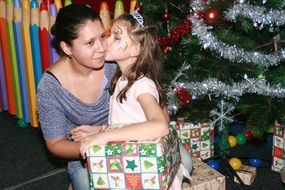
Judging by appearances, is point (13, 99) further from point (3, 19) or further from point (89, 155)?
point (89, 155)

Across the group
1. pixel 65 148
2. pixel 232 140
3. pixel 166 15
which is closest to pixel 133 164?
pixel 65 148

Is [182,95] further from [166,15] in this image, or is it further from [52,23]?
[52,23]

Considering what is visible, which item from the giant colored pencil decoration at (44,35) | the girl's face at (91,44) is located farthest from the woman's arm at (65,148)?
the giant colored pencil decoration at (44,35)

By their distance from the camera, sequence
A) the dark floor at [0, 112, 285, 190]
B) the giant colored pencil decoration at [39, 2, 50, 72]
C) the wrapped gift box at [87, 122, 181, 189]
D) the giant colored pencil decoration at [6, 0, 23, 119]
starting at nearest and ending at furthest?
the wrapped gift box at [87, 122, 181, 189]
the dark floor at [0, 112, 285, 190]
the giant colored pencil decoration at [39, 2, 50, 72]
the giant colored pencil decoration at [6, 0, 23, 119]

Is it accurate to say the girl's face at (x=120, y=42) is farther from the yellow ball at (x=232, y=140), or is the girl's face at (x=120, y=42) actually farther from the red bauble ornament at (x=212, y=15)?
the yellow ball at (x=232, y=140)

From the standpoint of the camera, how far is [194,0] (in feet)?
6.34

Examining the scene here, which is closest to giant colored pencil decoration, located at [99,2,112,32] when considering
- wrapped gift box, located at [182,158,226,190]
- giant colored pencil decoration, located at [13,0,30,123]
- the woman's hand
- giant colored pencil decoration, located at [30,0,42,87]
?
giant colored pencil decoration, located at [30,0,42,87]

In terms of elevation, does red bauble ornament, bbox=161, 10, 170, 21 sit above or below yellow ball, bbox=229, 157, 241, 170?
above

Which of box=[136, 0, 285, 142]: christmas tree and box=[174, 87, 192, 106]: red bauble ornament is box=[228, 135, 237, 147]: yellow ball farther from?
box=[174, 87, 192, 106]: red bauble ornament

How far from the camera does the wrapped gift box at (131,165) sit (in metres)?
1.39

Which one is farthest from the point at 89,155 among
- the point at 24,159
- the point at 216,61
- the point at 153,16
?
the point at 24,159

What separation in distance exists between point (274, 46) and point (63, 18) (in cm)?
97

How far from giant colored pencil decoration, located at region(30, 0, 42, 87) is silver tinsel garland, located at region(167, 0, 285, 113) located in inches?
45.1

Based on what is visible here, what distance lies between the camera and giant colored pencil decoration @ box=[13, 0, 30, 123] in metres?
2.74
